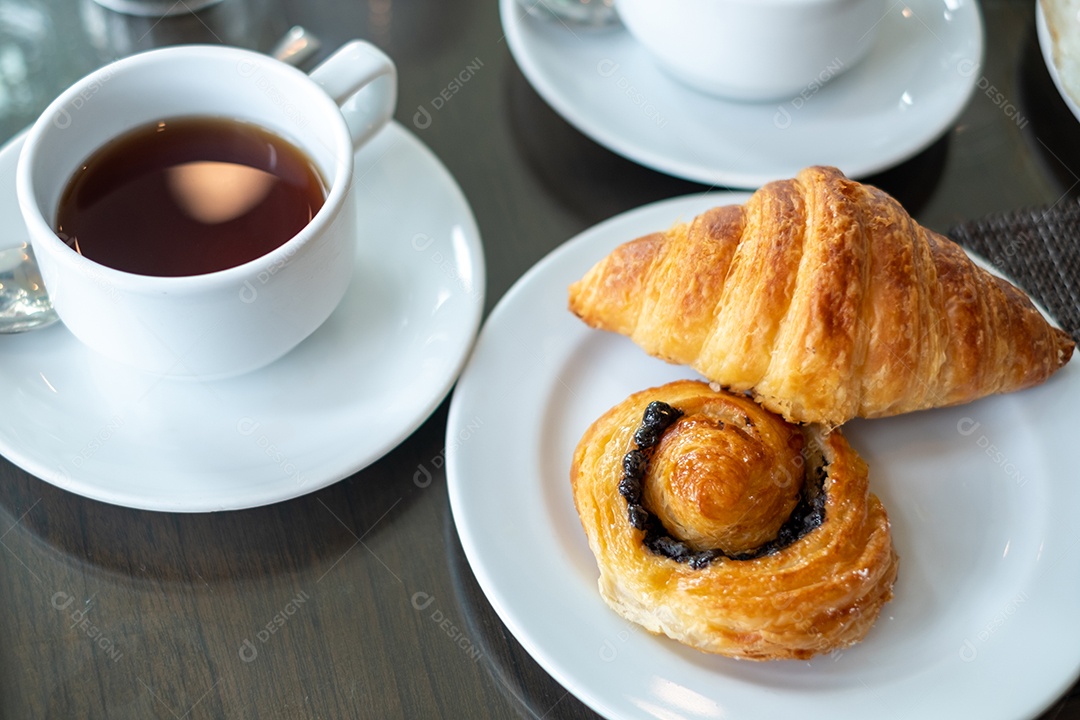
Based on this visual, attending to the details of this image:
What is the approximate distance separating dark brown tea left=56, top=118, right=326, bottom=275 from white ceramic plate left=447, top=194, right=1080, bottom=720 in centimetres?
27

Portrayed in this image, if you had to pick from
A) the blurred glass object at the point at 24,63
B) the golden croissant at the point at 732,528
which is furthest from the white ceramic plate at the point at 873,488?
the blurred glass object at the point at 24,63

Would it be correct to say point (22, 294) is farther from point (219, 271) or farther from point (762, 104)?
point (762, 104)

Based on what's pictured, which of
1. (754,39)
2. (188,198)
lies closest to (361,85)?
(188,198)

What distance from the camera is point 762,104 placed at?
141cm

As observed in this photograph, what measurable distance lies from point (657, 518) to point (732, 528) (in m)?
0.08

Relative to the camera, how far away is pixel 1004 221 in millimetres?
1292

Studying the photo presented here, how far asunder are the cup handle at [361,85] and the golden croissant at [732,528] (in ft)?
1.56

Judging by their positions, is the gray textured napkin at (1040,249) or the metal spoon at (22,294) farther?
the gray textured napkin at (1040,249)

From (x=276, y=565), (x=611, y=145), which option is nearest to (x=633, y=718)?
(x=276, y=565)

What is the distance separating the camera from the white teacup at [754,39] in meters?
1.23

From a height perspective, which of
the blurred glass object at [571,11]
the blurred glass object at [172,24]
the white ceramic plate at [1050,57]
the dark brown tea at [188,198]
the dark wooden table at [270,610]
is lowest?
the dark wooden table at [270,610]

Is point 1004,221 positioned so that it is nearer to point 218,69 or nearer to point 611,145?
point 611,145

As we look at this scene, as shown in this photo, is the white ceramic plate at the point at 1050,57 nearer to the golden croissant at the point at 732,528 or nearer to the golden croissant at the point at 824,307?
the golden croissant at the point at 824,307

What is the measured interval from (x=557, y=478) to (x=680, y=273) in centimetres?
25
